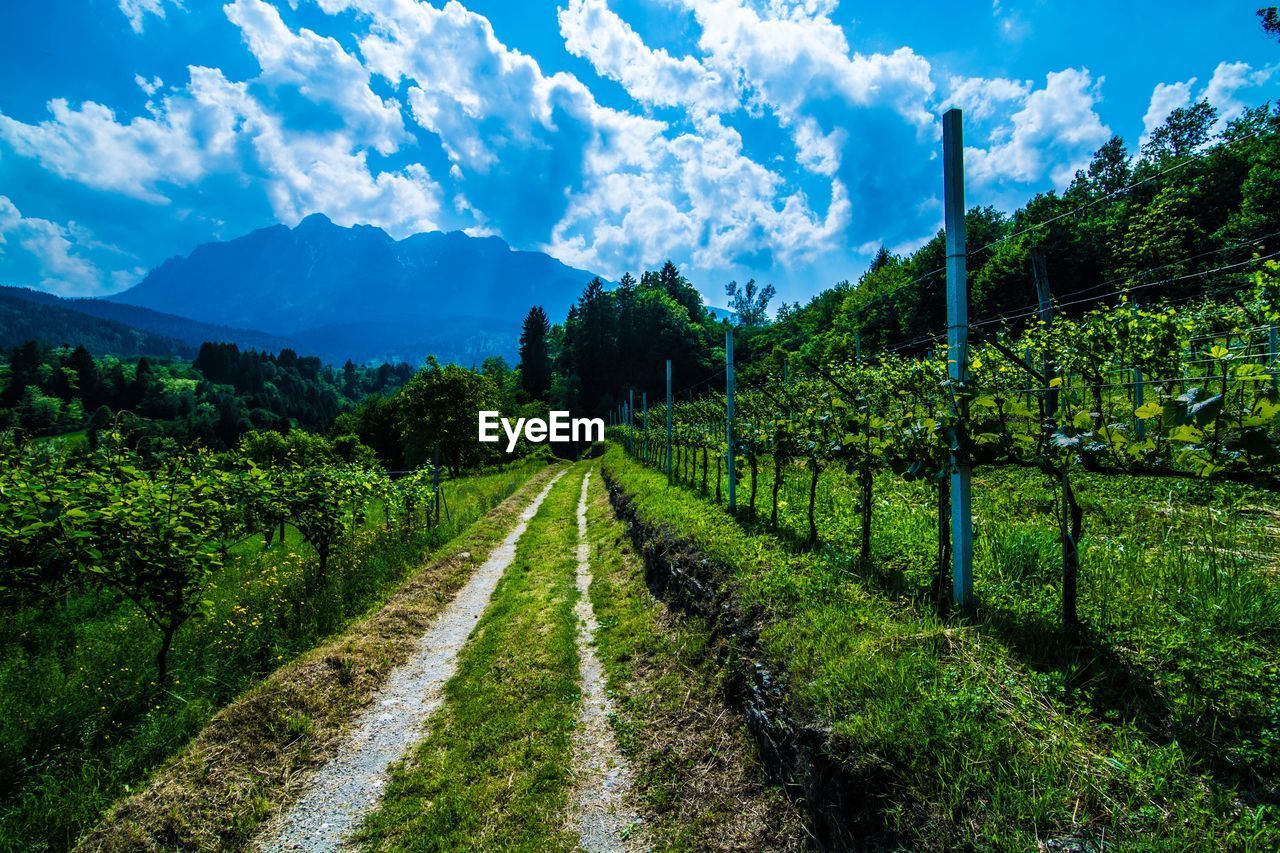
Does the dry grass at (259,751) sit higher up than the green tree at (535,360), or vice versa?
the green tree at (535,360)

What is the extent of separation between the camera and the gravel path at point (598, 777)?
390cm

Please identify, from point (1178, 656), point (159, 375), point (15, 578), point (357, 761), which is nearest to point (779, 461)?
point (1178, 656)

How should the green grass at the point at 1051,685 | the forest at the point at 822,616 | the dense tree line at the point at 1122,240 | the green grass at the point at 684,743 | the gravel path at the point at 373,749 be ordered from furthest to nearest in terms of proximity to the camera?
the dense tree line at the point at 1122,240
the gravel path at the point at 373,749
the green grass at the point at 684,743
the forest at the point at 822,616
the green grass at the point at 1051,685

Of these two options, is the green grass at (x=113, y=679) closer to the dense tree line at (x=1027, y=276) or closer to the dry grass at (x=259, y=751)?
the dry grass at (x=259, y=751)

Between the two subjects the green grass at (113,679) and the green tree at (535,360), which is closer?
the green grass at (113,679)

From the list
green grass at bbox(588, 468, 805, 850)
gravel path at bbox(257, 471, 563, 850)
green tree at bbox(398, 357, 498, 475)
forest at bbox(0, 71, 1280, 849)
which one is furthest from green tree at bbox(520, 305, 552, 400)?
green grass at bbox(588, 468, 805, 850)

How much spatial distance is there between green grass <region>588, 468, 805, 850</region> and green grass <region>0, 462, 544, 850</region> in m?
4.26

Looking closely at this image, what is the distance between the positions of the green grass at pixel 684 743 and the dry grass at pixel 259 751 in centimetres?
295

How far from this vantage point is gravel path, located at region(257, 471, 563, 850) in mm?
4059

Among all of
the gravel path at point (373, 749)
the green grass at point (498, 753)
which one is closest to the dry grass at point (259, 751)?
the gravel path at point (373, 749)

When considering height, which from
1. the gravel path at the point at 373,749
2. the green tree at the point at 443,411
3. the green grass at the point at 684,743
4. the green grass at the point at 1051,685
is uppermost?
the green tree at the point at 443,411

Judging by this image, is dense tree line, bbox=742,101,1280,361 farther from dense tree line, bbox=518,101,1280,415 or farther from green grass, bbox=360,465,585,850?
green grass, bbox=360,465,585,850

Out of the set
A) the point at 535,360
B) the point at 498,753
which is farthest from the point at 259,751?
the point at 535,360

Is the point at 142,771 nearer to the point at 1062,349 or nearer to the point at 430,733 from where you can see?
the point at 430,733
